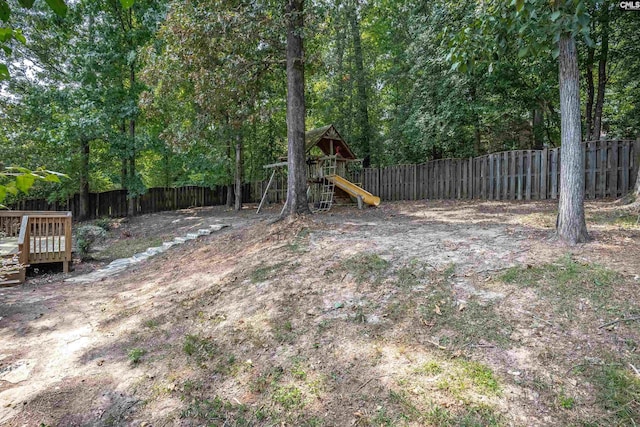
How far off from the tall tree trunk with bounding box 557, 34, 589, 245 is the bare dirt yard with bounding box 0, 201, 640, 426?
0.30m

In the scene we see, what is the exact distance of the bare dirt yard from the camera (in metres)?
2.31

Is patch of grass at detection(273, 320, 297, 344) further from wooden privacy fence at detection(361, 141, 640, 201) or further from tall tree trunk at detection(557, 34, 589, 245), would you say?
wooden privacy fence at detection(361, 141, 640, 201)

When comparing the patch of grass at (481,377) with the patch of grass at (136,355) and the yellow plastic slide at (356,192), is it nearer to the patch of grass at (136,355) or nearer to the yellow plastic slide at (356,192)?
the patch of grass at (136,355)

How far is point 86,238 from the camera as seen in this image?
29.6 feet

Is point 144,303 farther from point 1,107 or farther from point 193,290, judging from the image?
point 1,107

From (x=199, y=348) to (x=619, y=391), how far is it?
125 inches

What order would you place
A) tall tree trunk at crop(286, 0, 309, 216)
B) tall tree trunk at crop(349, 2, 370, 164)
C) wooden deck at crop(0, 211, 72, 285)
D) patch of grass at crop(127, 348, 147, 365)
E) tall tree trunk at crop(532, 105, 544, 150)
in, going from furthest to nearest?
1. tall tree trunk at crop(349, 2, 370, 164)
2. tall tree trunk at crop(532, 105, 544, 150)
3. tall tree trunk at crop(286, 0, 309, 216)
4. wooden deck at crop(0, 211, 72, 285)
5. patch of grass at crop(127, 348, 147, 365)

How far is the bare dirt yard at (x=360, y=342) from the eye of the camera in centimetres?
231

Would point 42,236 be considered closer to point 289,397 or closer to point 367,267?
point 367,267

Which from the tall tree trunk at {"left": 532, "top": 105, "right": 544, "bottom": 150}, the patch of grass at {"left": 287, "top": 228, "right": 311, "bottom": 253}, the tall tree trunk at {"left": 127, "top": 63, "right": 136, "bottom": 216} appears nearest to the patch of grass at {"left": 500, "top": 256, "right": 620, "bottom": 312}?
the patch of grass at {"left": 287, "top": 228, "right": 311, "bottom": 253}

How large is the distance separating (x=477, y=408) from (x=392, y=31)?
17.9 meters

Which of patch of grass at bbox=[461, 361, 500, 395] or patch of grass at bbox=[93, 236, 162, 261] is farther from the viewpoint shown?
patch of grass at bbox=[93, 236, 162, 261]

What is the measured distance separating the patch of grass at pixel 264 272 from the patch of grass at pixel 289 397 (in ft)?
6.58

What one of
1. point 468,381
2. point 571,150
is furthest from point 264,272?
point 571,150
